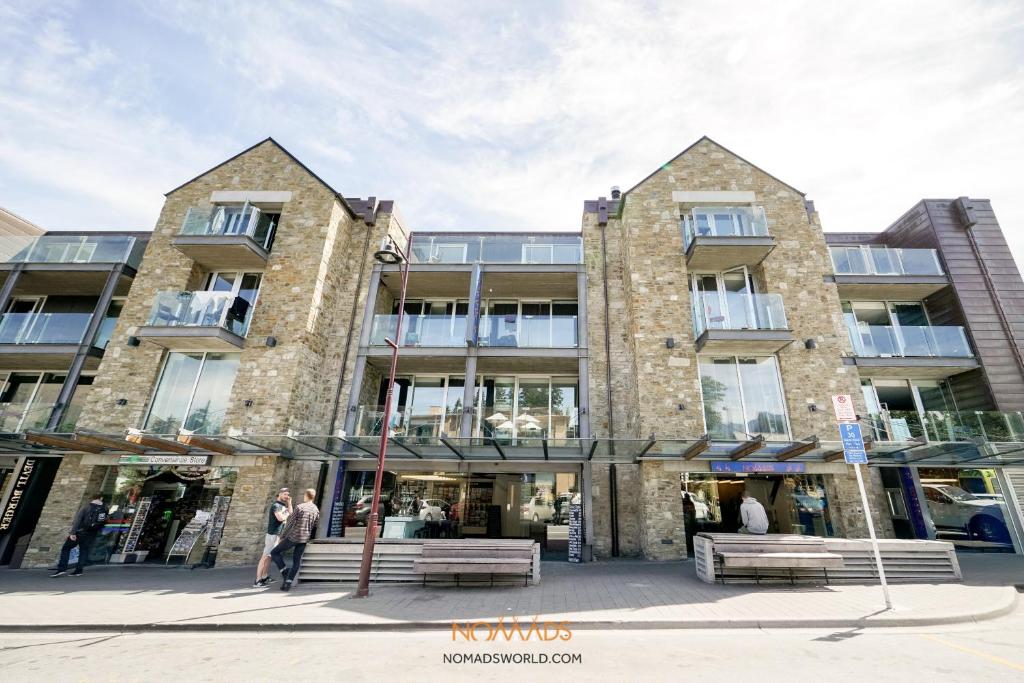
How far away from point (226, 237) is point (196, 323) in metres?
2.80

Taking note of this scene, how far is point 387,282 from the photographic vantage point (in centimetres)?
1473

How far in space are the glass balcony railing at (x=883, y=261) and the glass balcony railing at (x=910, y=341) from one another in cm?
208

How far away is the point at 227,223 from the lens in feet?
44.5

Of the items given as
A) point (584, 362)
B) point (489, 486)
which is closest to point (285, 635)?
point (489, 486)

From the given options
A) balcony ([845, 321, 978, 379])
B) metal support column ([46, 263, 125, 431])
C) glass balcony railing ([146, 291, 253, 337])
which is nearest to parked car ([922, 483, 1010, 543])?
balcony ([845, 321, 978, 379])

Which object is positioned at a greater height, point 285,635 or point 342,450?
point 342,450

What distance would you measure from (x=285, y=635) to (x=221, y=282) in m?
12.4

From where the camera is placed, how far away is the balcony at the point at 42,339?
1272 centimetres

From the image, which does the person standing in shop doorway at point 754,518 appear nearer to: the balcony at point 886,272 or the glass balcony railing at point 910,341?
the glass balcony railing at point 910,341

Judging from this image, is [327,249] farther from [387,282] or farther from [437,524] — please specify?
[437,524]

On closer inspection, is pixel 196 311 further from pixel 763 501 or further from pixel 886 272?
pixel 886 272

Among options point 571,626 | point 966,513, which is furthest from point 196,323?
point 966,513

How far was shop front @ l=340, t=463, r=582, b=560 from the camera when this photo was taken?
1200cm

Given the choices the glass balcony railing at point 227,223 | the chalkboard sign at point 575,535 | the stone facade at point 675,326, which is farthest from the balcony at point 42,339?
the stone facade at point 675,326
